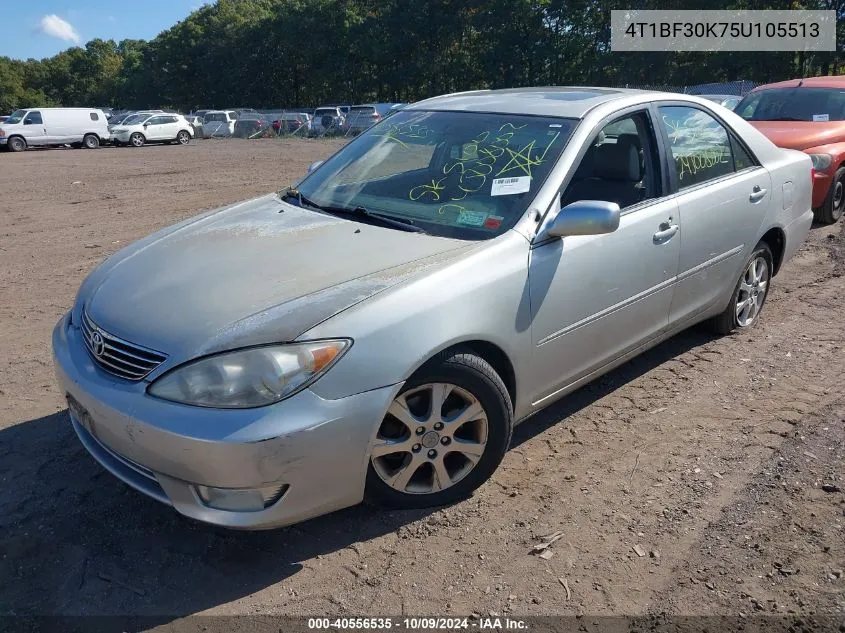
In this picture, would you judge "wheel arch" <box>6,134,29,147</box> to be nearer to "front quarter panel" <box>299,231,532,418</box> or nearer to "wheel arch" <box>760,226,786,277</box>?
"wheel arch" <box>760,226,786,277</box>

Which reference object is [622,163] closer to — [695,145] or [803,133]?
[695,145]

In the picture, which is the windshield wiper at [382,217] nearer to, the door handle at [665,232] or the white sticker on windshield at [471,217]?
the white sticker on windshield at [471,217]

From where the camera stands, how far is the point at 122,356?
2709 mm

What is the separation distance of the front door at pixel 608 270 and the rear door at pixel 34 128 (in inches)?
1354

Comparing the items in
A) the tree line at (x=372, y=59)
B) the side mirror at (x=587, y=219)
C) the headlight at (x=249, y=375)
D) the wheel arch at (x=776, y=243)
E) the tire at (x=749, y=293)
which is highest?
the tree line at (x=372, y=59)

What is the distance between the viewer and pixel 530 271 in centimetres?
309

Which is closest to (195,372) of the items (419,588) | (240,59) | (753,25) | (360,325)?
(360,325)

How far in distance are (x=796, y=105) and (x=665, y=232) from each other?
6577 millimetres

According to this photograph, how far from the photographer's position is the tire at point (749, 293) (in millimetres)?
4746

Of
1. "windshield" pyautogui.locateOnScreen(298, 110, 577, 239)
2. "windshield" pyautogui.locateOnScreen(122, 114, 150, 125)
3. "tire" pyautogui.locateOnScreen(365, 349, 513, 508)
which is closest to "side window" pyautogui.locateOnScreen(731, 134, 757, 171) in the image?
"windshield" pyautogui.locateOnScreen(298, 110, 577, 239)

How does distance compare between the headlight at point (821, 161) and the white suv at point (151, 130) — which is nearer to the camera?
the headlight at point (821, 161)

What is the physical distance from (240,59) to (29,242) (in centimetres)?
6532

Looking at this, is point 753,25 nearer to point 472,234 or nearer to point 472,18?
point 472,18

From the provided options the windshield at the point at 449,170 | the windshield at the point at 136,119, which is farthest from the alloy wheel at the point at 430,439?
the windshield at the point at 136,119
